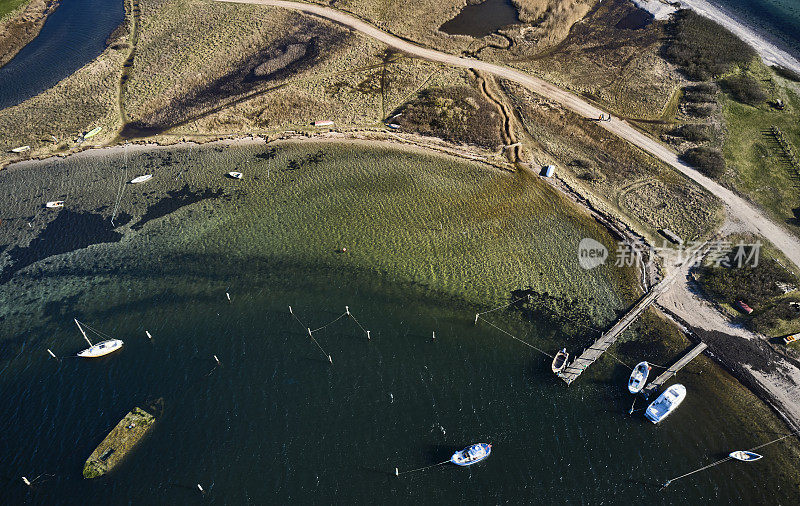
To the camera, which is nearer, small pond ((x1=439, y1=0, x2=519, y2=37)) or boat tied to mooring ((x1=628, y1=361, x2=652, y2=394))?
boat tied to mooring ((x1=628, y1=361, x2=652, y2=394))

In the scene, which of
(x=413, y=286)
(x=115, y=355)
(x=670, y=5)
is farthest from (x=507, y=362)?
(x=670, y=5)

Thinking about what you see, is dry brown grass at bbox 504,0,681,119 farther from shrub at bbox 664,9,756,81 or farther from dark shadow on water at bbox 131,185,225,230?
dark shadow on water at bbox 131,185,225,230

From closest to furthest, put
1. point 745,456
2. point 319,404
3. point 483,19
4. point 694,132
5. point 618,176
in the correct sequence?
point 745,456
point 319,404
point 618,176
point 694,132
point 483,19

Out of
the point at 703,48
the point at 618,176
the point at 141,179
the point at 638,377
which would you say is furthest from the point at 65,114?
the point at 703,48

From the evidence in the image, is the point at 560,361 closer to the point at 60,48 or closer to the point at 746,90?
the point at 746,90

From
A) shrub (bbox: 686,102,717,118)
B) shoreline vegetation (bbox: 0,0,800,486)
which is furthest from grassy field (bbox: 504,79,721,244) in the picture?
shrub (bbox: 686,102,717,118)

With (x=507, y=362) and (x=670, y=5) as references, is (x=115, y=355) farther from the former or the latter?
(x=670, y=5)

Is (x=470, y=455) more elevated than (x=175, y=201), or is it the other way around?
(x=470, y=455)
